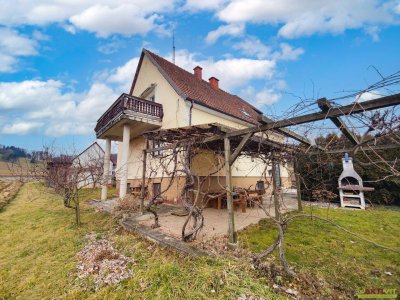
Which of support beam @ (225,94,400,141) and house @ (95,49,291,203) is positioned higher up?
house @ (95,49,291,203)

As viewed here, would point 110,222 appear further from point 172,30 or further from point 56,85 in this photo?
point 172,30

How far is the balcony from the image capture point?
9684mm

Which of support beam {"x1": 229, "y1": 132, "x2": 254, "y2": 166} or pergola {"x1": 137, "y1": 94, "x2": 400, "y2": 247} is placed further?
support beam {"x1": 229, "y1": 132, "x2": 254, "y2": 166}

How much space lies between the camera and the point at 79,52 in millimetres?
13930

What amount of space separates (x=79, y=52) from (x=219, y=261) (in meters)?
15.9

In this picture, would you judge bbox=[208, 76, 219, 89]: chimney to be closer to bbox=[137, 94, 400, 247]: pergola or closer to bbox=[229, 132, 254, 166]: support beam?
bbox=[137, 94, 400, 247]: pergola

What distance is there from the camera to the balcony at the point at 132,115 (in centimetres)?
968

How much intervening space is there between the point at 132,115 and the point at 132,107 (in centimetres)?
41

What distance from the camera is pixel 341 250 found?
4.73 m

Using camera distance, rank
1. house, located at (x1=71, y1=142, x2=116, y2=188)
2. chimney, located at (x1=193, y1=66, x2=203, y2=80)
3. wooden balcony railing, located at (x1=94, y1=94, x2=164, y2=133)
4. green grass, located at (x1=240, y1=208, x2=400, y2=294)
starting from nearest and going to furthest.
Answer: green grass, located at (x1=240, y1=208, x2=400, y2=294), house, located at (x1=71, y1=142, x2=116, y2=188), wooden balcony railing, located at (x1=94, y1=94, x2=164, y2=133), chimney, located at (x1=193, y1=66, x2=203, y2=80)

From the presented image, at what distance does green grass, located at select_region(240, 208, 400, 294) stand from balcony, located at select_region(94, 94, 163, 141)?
7.20 m

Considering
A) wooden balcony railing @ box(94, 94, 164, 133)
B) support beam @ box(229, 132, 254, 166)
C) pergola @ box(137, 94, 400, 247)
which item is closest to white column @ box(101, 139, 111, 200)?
wooden balcony railing @ box(94, 94, 164, 133)

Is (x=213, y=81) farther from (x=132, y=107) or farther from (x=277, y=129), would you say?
(x=277, y=129)

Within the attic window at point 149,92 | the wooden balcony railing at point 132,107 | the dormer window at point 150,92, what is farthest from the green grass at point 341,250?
the attic window at point 149,92
